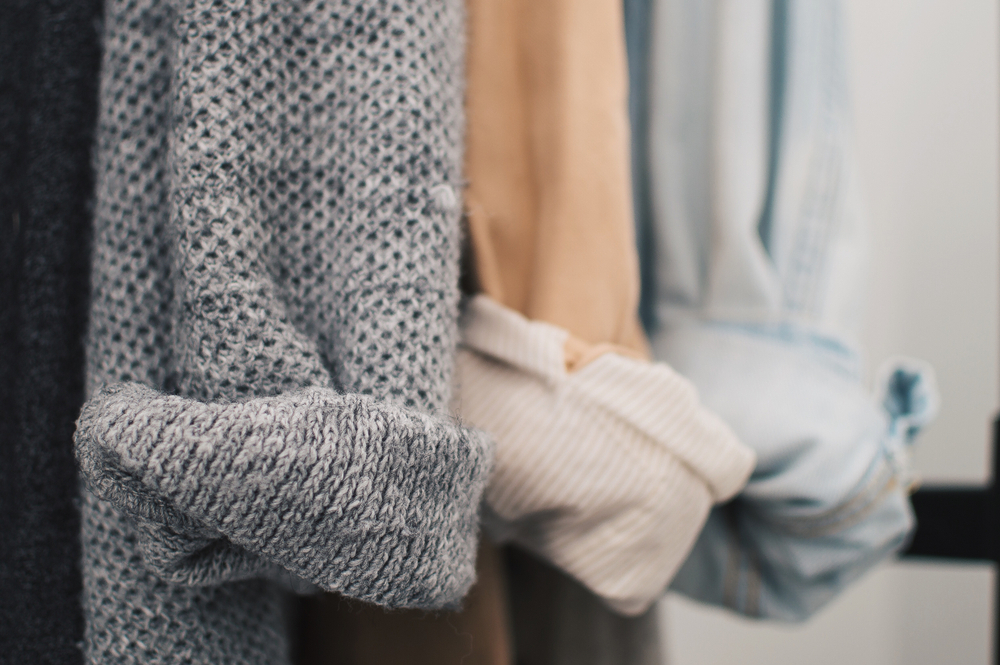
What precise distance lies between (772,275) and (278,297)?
272 mm

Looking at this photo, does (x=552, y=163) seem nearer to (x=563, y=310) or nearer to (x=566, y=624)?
(x=563, y=310)

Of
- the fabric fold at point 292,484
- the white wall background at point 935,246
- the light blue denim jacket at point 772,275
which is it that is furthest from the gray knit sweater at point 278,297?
the white wall background at point 935,246

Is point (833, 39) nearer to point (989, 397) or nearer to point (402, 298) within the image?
point (402, 298)

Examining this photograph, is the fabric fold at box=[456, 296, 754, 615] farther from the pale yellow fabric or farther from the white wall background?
the white wall background

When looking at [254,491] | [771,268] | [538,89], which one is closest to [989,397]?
[771,268]

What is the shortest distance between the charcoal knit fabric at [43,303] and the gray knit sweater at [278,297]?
0.02 metres

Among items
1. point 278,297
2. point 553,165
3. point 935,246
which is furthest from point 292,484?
point 935,246

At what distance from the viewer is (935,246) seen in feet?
2.54

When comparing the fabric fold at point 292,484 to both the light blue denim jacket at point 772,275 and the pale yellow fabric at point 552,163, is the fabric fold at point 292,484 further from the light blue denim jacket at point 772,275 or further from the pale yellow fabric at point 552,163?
the light blue denim jacket at point 772,275

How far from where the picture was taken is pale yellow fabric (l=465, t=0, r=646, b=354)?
272mm

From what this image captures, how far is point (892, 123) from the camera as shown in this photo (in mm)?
784

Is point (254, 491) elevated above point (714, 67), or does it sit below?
below

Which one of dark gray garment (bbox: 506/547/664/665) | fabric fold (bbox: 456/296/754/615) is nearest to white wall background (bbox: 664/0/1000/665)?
dark gray garment (bbox: 506/547/664/665)

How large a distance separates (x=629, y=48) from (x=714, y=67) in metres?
0.05
